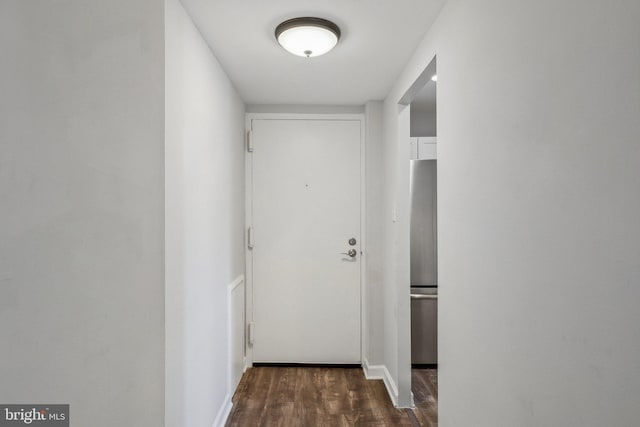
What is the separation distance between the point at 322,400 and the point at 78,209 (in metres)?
2.52

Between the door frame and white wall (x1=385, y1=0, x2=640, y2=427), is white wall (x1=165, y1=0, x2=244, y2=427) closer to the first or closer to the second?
the door frame

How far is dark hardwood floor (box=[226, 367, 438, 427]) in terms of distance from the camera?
2.56 meters

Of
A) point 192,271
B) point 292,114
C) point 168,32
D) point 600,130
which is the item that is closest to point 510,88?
point 600,130

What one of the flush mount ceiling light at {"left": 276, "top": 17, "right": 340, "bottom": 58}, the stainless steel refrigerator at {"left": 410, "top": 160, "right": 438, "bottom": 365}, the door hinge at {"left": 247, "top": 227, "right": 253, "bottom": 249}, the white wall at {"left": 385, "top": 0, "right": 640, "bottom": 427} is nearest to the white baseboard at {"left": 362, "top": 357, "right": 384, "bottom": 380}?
the stainless steel refrigerator at {"left": 410, "top": 160, "right": 438, "bottom": 365}

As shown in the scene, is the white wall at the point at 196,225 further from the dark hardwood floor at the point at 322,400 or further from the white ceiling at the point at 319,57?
the dark hardwood floor at the point at 322,400

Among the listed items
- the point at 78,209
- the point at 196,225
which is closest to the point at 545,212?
the point at 78,209

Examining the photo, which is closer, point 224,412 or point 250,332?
point 224,412

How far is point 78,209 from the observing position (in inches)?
33.6
